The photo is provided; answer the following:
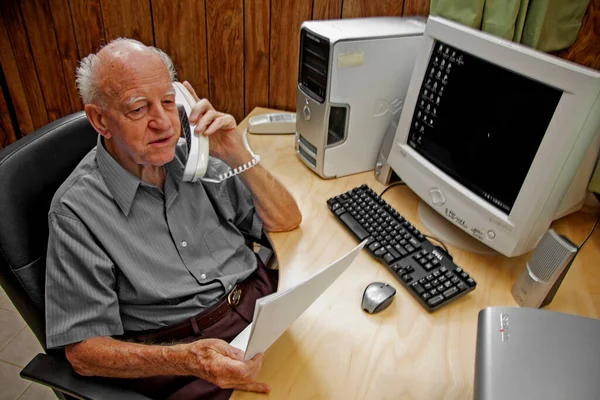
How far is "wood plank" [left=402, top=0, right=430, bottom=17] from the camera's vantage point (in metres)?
1.64

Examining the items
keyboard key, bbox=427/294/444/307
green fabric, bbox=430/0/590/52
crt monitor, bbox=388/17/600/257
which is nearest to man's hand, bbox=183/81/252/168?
crt monitor, bbox=388/17/600/257

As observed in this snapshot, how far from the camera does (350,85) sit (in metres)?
1.36

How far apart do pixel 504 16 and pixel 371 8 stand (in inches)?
23.8

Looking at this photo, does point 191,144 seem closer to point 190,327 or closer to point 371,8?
point 190,327

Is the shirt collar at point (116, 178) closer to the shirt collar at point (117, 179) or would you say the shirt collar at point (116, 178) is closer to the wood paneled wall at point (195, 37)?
the shirt collar at point (117, 179)

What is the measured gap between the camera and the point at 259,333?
0.76 metres

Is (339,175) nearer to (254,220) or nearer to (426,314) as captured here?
(254,220)

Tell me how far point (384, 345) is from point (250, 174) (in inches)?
23.6

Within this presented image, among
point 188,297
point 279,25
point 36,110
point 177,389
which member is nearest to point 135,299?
point 188,297

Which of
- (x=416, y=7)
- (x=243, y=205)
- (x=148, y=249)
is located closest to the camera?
(x=148, y=249)

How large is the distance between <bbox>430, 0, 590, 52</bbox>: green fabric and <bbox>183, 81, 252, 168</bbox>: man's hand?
0.72 m

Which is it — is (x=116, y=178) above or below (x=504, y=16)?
below

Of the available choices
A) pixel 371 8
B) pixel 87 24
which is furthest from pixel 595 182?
pixel 87 24

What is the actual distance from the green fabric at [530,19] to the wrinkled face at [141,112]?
851mm
